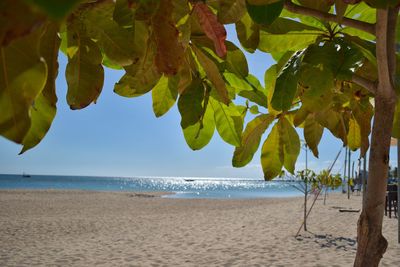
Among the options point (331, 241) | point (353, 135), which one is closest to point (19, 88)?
point (353, 135)

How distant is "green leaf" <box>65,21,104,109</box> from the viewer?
579 millimetres

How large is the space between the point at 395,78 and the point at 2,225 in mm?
13152

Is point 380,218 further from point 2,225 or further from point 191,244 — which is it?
point 2,225

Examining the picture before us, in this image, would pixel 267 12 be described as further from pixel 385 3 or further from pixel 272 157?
pixel 272 157

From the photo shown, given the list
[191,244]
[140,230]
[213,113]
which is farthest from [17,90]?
[140,230]

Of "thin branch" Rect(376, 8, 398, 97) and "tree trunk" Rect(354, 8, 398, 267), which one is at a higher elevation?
"thin branch" Rect(376, 8, 398, 97)

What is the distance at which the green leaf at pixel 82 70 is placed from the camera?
58 cm

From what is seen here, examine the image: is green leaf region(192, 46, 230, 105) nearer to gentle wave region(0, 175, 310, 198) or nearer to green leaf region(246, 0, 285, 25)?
green leaf region(246, 0, 285, 25)

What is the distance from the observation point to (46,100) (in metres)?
0.52

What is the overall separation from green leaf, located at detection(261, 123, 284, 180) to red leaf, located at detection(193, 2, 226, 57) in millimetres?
485

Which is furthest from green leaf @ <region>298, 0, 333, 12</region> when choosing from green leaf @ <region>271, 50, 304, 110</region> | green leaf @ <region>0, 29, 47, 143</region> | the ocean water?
the ocean water

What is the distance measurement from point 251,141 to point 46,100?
586 millimetres

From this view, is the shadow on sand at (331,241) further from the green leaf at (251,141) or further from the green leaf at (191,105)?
the green leaf at (191,105)

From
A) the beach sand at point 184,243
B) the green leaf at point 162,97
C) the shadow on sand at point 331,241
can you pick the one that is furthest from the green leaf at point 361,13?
the shadow on sand at point 331,241
